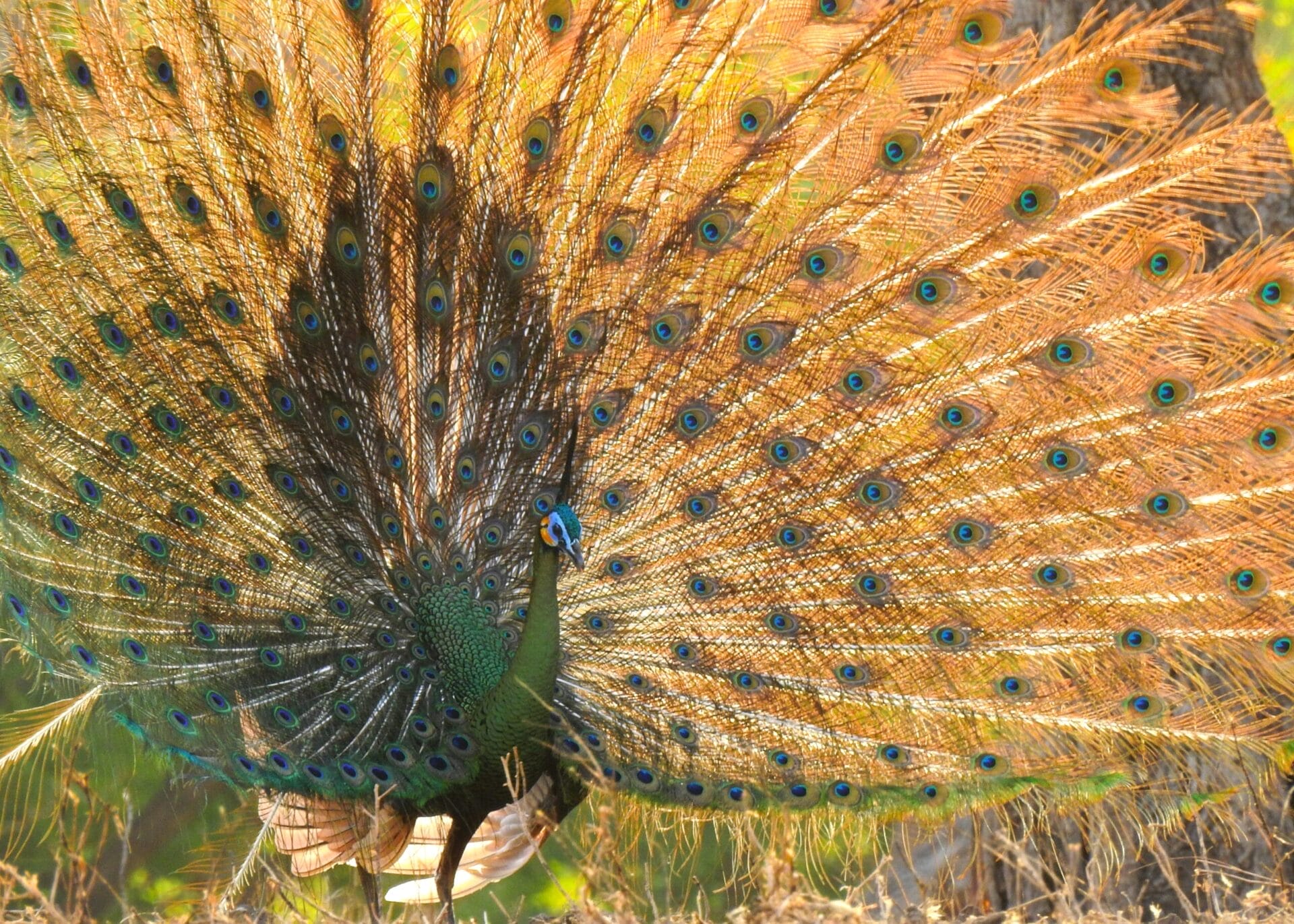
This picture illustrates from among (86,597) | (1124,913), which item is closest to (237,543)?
(86,597)

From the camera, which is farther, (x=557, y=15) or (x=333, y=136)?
(x=333, y=136)

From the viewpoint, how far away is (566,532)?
4.05 m

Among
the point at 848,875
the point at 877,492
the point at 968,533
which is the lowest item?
the point at 848,875

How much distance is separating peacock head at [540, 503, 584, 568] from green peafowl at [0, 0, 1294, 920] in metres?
0.01

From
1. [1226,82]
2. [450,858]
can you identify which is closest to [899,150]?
[1226,82]

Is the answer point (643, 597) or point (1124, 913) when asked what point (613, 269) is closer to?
point (643, 597)

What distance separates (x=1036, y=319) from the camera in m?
3.95

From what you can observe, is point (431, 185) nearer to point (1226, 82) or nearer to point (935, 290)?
point (935, 290)

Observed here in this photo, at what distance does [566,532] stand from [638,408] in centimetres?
54

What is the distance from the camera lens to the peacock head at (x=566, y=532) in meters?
4.02

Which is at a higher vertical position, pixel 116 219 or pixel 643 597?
pixel 116 219

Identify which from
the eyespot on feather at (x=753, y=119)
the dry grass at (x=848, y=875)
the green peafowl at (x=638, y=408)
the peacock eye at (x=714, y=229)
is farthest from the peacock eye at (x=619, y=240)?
the dry grass at (x=848, y=875)

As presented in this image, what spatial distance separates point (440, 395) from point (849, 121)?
60.4 inches

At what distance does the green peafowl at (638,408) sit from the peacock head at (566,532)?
0.04 feet
